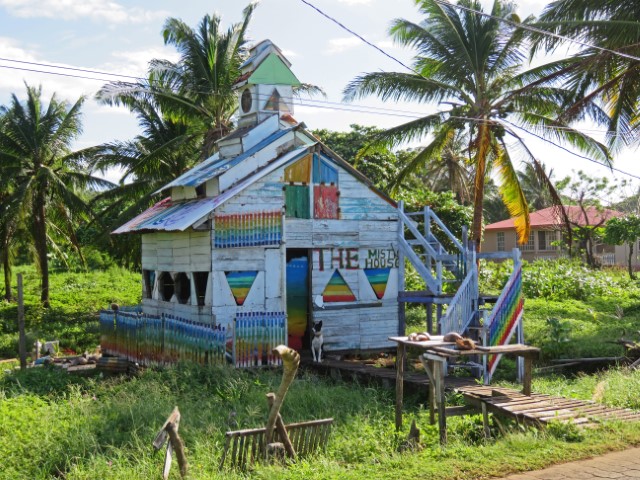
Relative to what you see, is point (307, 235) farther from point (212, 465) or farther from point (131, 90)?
point (131, 90)

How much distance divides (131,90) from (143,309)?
25.6ft

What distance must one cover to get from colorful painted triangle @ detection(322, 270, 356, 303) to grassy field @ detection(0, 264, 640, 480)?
2593 millimetres

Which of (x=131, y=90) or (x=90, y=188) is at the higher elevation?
(x=131, y=90)

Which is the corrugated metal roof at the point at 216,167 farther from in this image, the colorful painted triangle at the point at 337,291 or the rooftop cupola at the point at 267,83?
the colorful painted triangle at the point at 337,291

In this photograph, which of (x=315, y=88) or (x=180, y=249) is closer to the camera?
(x=180, y=249)

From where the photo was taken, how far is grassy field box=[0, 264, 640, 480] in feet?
28.6

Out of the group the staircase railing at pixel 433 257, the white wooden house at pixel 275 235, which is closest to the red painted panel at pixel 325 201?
the white wooden house at pixel 275 235

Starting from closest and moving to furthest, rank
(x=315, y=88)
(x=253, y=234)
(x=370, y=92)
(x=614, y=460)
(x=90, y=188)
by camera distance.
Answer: (x=614, y=460) < (x=253, y=234) < (x=370, y=92) < (x=315, y=88) < (x=90, y=188)

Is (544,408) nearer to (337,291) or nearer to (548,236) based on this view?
(337,291)

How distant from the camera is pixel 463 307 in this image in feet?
48.3

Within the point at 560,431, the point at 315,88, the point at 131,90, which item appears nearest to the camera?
the point at 560,431

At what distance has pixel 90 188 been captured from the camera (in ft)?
97.0

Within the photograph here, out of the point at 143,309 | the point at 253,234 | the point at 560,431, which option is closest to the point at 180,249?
the point at 253,234

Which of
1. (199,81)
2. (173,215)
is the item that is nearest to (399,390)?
(173,215)
